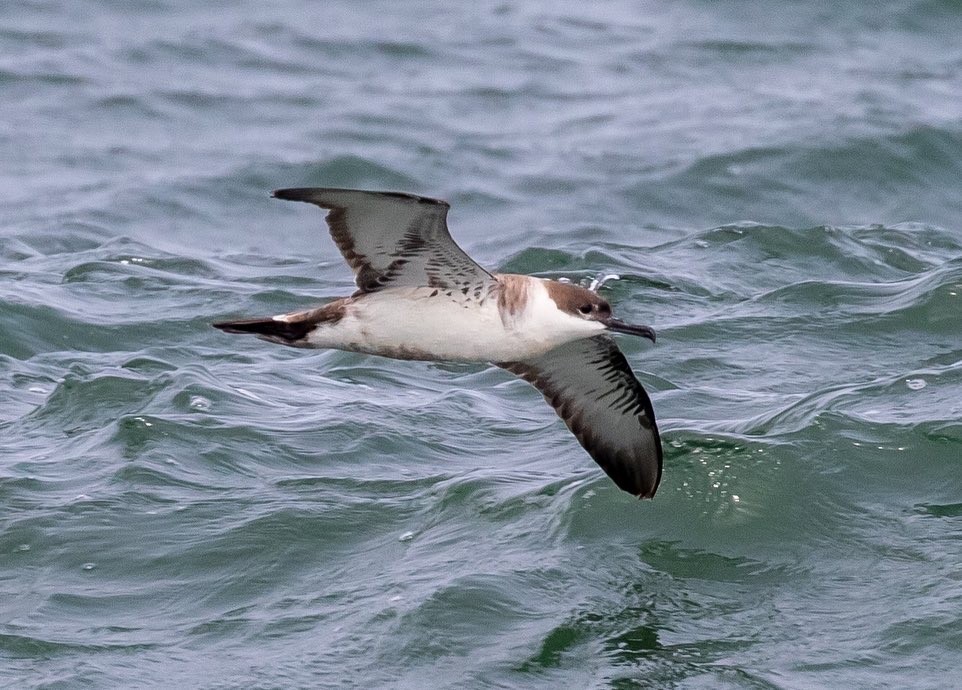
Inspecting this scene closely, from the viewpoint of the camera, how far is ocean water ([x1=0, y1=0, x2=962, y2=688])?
7035 millimetres

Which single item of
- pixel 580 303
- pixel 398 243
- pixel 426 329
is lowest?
pixel 426 329

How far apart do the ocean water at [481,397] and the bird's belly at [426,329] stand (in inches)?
48.6

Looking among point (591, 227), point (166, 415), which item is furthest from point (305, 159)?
point (166, 415)

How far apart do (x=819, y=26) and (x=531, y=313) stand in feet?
44.4

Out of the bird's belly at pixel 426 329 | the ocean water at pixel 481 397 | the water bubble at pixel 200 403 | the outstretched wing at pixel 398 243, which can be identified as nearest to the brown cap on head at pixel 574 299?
the bird's belly at pixel 426 329

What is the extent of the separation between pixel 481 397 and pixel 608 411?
6.48 feet

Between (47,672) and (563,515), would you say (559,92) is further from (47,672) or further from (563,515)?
(47,672)

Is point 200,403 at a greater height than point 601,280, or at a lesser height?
lesser

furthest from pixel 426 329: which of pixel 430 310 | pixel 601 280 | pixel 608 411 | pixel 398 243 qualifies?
pixel 601 280

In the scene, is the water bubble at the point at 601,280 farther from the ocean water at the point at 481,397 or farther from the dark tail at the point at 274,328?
the dark tail at the point at 274,328

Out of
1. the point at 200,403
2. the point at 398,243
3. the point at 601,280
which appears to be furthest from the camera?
the point at 601,280

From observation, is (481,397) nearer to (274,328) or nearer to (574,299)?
(574,299)

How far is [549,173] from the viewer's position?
580 inches

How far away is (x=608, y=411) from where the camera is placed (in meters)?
7.76
